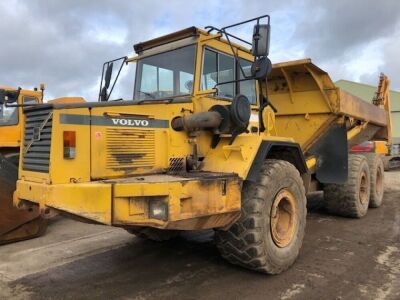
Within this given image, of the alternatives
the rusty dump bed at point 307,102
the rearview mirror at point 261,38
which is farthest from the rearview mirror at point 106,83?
the rusty dump bed at point 307,102

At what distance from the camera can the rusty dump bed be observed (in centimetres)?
709

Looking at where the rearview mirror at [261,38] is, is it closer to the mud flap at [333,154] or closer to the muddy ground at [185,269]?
the muddy ground at [185,269]

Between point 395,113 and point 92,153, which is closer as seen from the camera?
point 92,153

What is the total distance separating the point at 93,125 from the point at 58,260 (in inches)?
97.4

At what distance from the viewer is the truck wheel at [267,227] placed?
4.61m

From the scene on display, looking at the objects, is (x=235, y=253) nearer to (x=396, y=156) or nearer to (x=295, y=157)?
(x=295, y=157)

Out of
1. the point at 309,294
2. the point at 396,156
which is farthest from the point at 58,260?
the point at 396,156

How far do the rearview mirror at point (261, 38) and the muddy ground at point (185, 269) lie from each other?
2.42 meters

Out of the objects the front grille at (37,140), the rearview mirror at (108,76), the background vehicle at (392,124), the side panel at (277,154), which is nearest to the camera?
the front grille at (37,140)

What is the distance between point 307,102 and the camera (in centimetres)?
734

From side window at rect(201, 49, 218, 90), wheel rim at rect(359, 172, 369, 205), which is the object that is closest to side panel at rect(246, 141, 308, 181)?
side window at rect(201, 49, 218, 90)

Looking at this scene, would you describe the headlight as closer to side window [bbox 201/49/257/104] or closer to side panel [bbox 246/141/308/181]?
side panel [bbox 246/141/308/181]

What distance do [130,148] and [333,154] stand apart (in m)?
4.36

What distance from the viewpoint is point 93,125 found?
13.2 feet
